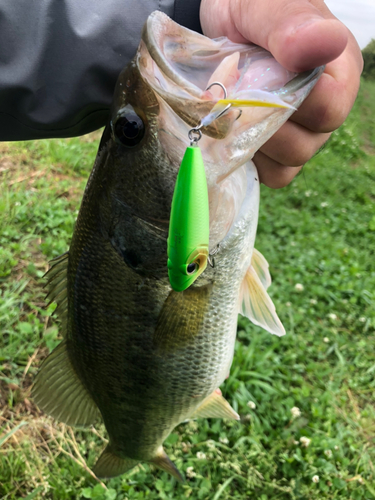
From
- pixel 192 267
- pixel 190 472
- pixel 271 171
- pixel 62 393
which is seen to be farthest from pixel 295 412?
pixel 192 267

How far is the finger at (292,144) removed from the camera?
1.29 metres

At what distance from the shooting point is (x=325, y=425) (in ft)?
8.69

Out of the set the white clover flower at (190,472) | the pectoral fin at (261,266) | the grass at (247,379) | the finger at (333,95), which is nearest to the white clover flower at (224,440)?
the grass at (247,379)

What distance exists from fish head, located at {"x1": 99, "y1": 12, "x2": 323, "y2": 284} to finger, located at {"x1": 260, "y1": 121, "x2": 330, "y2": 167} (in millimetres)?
196

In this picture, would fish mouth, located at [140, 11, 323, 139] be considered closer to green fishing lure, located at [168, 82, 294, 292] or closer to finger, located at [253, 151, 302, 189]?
green fishing lure, located at [168, 82, 294, 292]

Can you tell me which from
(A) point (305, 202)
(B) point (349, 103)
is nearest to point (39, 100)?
(B) point (349, 103)

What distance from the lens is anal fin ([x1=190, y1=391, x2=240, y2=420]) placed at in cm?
176

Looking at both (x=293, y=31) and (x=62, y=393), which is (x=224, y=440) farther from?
(x=293, y=31)

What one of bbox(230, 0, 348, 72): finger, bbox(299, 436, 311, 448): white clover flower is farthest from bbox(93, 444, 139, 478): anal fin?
bbox(230, 0, 348, 72): finger

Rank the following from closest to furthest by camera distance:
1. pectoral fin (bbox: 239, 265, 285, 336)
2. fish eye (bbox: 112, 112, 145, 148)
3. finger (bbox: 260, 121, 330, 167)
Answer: fish eye (bbox: 112, 112, 145, 148)
finger (bbox: 260, 121, 330, 167)
pectoral fin (bbox: 239, 265, 285, 336)

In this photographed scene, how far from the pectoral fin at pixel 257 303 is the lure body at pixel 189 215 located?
0.64 m

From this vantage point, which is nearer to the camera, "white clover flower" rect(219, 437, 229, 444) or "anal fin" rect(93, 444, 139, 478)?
"anal fin" rect(93, 444, 139, 478)

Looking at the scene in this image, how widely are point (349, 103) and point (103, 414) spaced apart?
1.47 metres

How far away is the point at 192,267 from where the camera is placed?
0.93 metres
